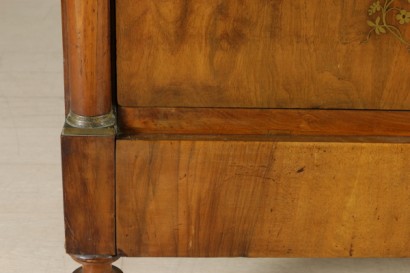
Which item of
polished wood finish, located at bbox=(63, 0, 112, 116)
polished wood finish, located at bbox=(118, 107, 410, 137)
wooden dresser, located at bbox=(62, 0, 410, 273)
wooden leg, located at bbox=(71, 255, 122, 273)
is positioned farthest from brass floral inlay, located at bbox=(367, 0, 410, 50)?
wooden leg, located at bbox=(71, 255, 122, 273)

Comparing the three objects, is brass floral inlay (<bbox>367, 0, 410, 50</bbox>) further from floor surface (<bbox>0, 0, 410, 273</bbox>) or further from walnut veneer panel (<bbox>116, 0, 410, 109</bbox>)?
floor surface (<bbox>0, 0, 410, 273</bbox>)

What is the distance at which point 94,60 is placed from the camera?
3.29 feet

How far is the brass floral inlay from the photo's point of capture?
100cm

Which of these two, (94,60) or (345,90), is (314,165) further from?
(94,60)

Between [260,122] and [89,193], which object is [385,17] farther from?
[89,193]

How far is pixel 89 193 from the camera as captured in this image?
1.06 m

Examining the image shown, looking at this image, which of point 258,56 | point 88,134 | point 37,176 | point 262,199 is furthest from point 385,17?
point 37,176

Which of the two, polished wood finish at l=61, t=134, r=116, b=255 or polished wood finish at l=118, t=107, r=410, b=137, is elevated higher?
polished wood finish at l=118, t=107, r=410, b=137

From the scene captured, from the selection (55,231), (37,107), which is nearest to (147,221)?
(55,231)

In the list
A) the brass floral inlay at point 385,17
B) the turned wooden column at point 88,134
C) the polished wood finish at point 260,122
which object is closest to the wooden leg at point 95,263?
the turned wooden column at point 88,134

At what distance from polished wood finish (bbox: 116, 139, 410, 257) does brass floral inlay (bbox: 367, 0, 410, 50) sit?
13 cm

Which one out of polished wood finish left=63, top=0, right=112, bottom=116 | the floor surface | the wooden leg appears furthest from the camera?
the floor surface

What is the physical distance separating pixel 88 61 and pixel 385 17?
0.34 metres

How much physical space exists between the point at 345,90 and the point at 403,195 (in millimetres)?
147
